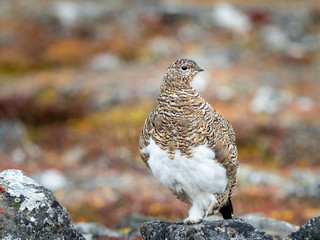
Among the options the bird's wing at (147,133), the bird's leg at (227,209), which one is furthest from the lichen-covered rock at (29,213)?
the bird's leg at (227,209)

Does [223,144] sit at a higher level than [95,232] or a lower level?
higher

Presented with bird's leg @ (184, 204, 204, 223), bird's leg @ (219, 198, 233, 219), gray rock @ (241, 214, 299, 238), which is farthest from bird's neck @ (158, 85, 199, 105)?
gray rock @ (241, 214, 299, 238)

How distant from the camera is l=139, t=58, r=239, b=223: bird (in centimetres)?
560

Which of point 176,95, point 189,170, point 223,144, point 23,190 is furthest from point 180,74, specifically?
point 23,190

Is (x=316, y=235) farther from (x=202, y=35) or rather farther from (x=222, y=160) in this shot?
(x=202, y=35)

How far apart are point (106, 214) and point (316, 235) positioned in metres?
5.83

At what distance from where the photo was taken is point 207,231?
17.6 ft

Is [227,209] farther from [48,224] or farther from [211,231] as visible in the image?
[48,224]

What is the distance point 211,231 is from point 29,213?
1851 mm

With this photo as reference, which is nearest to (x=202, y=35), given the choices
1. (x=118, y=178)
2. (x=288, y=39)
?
(x=288, y=39)

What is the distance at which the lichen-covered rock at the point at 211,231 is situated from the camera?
17.4 ft

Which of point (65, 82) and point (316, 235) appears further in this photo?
point (65, 82)

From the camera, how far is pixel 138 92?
20.3m

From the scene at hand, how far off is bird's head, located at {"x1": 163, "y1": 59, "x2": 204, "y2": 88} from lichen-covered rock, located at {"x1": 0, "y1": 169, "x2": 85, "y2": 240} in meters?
1.79
